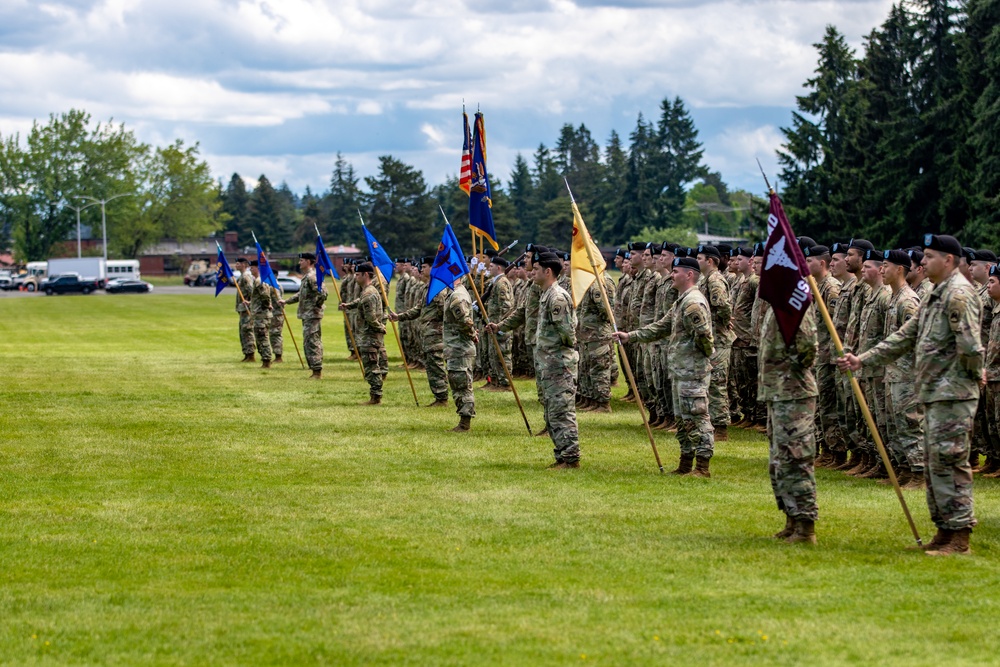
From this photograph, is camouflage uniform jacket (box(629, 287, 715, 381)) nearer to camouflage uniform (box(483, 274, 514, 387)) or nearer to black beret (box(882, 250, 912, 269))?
black beret (box(882, 250, 912, 269))

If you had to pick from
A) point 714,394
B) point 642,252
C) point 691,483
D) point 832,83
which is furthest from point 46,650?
point 832,83

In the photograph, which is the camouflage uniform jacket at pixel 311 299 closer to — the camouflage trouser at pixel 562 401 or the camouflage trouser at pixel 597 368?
the camouflage trouser at pixel 597 368

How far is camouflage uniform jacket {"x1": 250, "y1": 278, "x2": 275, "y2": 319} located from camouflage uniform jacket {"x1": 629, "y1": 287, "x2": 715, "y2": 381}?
17.6m

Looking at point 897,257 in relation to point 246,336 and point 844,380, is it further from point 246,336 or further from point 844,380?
point 246,336

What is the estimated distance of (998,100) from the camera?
146ft

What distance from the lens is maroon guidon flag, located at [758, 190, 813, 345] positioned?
10305 mm

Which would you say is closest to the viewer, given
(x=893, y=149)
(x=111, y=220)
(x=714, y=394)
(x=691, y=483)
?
(x=691, y=483)

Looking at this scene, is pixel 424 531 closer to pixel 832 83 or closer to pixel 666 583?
pixel 666 583

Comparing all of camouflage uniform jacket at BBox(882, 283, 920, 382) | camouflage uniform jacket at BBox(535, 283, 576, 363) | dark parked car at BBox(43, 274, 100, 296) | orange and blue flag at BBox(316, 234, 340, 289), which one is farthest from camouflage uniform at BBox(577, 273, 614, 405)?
dark parked car at BBox(43, 274, 100, 296)

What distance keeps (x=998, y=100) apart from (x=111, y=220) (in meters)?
102

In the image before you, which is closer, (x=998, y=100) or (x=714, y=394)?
(x=714, y=394)

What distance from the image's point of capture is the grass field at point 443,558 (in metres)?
7.69

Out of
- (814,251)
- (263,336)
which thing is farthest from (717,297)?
(263,336)

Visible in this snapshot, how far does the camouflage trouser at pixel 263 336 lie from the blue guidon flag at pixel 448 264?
37.0ft
